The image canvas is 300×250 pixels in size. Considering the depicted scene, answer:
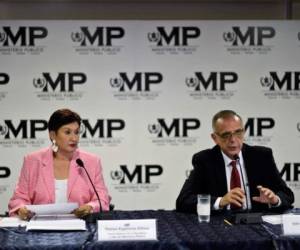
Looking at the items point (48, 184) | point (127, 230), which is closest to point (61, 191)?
point (48, 184)

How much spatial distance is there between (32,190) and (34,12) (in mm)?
2692

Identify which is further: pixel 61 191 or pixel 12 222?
pixel 61 191

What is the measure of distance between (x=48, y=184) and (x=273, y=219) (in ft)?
4.71

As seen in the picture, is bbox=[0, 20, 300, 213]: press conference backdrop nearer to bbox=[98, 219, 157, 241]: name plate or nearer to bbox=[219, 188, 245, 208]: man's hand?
bbox=[219, 188, 245, 208]: man's hand

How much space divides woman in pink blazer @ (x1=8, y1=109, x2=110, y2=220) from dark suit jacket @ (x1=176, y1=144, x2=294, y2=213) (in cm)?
59

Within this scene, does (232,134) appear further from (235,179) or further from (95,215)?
(95,215)

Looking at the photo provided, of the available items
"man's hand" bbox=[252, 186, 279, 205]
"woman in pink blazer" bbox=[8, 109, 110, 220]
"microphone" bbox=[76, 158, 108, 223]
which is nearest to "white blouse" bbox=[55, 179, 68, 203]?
"woman in pink blazer" bbox=[8, 109, 110, 220]

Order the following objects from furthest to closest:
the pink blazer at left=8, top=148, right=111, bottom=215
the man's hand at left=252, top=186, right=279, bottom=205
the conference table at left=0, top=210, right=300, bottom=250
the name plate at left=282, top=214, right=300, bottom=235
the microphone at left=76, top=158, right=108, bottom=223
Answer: the pink blazer at left=8, top=148, right=111, bottom=215
the man's hand at left=252, top=186, right=279, bottom=205
the microphone at left=76, top=158, right=108, bottom=223
the name plate at left=282, top=214, right=300, bottom=235
the conference table at left=0, top=210, right=300, bottom=250

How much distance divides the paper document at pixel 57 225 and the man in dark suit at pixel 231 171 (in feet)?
2.45

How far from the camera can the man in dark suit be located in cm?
320

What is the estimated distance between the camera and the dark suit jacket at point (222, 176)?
3.26 metres

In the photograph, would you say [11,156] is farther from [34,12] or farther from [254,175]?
→ [254,175]

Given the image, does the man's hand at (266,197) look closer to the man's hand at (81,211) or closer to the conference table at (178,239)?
the conference table at (178,239)

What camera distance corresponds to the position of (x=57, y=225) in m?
2.63
